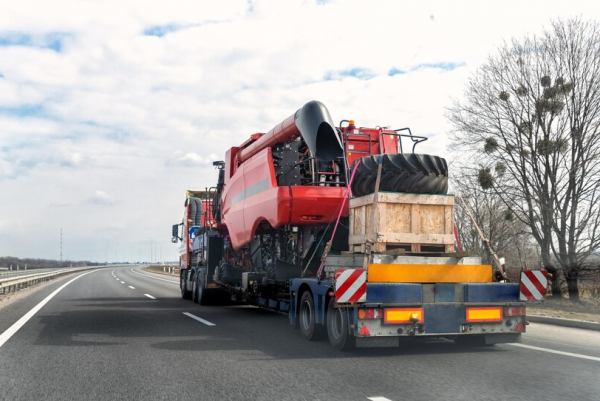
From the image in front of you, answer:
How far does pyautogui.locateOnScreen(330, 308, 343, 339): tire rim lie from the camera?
8.07 metres

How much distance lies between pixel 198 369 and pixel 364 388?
206cm

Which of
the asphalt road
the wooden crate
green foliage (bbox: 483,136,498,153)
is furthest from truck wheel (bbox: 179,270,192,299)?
the wooden crate

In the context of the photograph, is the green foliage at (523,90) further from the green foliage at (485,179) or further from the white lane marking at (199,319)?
the white lane marking at (199,319)

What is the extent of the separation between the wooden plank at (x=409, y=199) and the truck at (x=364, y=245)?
0.01 meters

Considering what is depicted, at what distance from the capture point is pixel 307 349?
27.2 feet

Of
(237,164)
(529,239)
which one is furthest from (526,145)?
(237,164)

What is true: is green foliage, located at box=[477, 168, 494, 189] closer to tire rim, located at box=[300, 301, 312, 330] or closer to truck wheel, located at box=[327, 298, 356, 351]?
tire rim, located at box=[300, 301, 312, 330]

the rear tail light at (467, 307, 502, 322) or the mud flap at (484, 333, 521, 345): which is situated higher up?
the rear tail light at (467, 307, 502, 322)

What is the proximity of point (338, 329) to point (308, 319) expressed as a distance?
108 cm

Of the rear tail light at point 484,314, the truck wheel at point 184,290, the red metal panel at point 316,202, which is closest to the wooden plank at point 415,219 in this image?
the rear tail light at point 484,314

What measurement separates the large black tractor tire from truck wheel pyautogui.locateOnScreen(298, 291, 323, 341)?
1.88 meters

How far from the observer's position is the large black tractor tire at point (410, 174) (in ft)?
27.3

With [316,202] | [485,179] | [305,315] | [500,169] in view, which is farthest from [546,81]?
[305,315]

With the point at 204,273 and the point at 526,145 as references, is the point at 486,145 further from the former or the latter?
the point at 204,273
